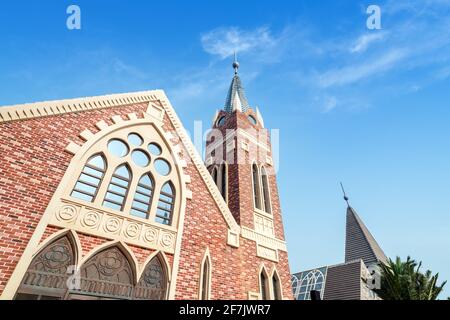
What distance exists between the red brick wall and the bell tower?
2.74 ft

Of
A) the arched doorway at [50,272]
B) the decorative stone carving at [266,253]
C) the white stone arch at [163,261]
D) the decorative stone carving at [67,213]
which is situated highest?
the decorative stone carving at [266,253]

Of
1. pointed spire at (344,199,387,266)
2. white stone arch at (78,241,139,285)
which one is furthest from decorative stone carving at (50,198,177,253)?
pointed spire at (344,199,387,266)

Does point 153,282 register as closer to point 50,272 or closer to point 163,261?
point 163,261

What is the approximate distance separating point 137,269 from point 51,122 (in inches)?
209

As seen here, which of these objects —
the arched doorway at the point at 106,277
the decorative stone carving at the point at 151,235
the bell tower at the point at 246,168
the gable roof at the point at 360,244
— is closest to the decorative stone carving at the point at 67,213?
the arched doorway at the point at 106,277

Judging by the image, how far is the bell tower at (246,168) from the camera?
12.9 m

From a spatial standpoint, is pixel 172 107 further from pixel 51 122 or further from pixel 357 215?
pixel 357 215

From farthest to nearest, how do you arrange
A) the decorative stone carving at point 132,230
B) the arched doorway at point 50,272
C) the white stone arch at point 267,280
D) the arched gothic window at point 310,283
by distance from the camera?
the arched gothic window at point 310,283
the white stone arch at point 267,280
the decorative stone carving at point 132,230
the arched doorway at point 50,272

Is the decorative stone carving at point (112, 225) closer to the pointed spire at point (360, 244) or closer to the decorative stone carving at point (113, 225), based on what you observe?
the decorative stone carving at point (113, 225)

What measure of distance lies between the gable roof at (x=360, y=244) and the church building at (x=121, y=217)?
3345 centimetres

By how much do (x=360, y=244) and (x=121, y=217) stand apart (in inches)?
1689

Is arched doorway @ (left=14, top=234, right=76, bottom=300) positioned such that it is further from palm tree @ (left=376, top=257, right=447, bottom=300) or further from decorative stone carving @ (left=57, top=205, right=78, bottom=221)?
palm tree @ (left=376, top=257, right=447, bottom=300)

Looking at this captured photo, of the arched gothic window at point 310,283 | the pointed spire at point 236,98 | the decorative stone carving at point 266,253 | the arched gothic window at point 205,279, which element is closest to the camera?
the arched gothic window at point 205,279

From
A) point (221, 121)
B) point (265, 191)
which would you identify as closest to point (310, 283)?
point (265, 191)
